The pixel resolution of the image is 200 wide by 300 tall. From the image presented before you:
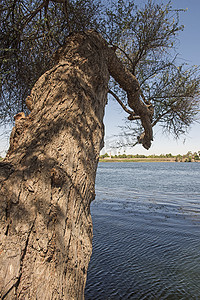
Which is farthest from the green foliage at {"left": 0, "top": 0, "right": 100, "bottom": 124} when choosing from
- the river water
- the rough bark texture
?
the river water

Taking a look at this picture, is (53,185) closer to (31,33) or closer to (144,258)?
(31,33)

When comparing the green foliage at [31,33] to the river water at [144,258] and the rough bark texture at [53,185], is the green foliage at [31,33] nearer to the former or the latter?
the rough bark texture at [53,185]

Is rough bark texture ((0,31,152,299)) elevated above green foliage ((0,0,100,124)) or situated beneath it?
situated beneath

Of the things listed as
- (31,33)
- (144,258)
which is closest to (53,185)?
(31,33)

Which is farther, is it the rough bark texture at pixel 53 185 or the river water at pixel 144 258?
the river water at pixel 144 258

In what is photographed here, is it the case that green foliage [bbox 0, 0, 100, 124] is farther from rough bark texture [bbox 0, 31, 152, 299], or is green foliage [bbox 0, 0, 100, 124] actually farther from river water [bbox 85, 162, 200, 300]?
river water [bbox 85, 162, 200, 300]

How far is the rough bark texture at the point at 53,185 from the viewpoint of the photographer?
1.57m

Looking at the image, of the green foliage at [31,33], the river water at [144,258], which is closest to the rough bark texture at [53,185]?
the green foliage at [31,33]

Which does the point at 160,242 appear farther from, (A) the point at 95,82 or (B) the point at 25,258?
(B) the point at 25,258

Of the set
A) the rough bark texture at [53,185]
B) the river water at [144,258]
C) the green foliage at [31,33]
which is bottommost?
the river water at [144,258]

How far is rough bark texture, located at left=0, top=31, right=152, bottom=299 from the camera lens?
61.7 inches

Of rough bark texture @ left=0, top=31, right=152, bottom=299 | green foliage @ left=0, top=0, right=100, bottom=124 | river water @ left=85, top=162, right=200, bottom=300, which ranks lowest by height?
river water @ left=85, top=162, right=200, bottom=300

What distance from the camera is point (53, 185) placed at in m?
1.99

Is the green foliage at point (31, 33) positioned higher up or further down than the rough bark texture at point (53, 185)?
higher up
